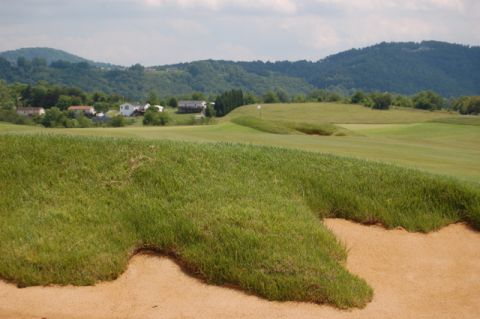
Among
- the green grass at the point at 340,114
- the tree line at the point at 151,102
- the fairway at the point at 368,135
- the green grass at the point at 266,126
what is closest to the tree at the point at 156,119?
the tree line at the point at 151,102

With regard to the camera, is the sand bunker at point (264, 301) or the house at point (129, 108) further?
the house at point (129, 108)

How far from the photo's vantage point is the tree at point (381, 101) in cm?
11300

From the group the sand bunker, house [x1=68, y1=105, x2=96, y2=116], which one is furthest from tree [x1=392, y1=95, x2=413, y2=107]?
the sand bunker

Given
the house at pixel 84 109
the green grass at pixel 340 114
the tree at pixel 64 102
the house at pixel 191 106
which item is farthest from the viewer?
the house at pixel 191 106

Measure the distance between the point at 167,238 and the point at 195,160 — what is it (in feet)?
8.55

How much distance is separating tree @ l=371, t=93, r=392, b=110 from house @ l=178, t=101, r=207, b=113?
50.0m

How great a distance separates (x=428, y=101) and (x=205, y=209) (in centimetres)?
12307

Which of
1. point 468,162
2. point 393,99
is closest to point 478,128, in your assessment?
point 468,162

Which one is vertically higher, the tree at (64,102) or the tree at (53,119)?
the tree at (64,102)

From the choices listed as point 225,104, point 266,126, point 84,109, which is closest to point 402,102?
point 225,104

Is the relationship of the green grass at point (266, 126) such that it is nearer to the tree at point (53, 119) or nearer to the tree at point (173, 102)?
the tree at point (53, 119)

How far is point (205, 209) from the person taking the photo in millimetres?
9398

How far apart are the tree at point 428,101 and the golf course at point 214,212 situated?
381 feet

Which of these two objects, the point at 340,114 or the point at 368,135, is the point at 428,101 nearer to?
the point at 340,114
